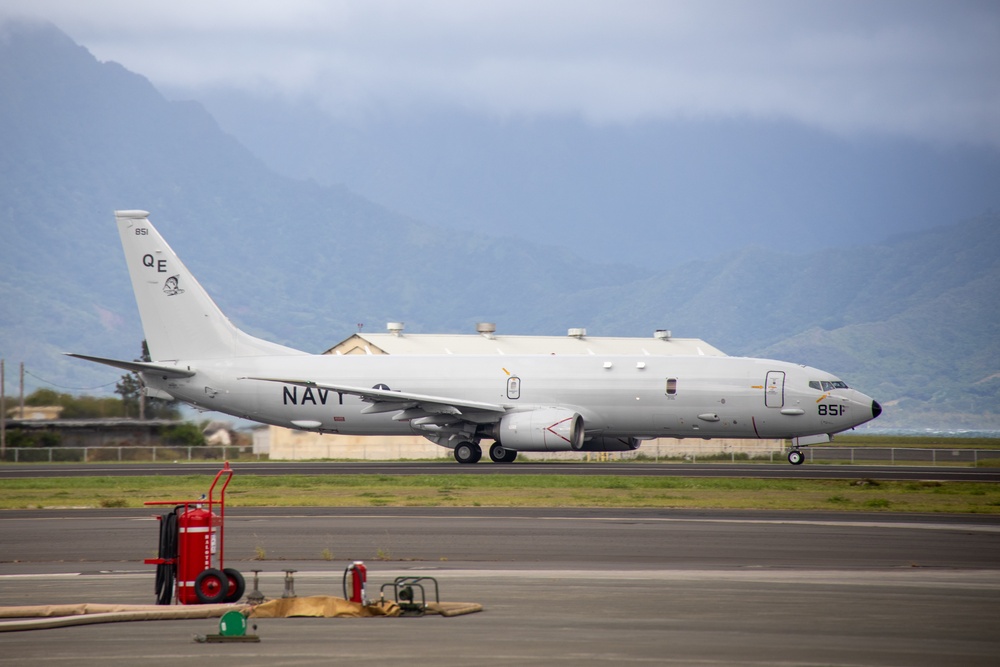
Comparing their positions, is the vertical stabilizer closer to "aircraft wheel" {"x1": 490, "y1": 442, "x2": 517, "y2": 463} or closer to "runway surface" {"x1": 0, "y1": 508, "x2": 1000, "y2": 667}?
"aircraft wheel" {"x1": 490, "y1": 442, "x2": 517, "y2": 463}

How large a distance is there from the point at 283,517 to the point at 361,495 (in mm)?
5705

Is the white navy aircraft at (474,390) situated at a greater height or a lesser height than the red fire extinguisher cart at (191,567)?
greater

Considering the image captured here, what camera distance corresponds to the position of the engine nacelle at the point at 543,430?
45.1m

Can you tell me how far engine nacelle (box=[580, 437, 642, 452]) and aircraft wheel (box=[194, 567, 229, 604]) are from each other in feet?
111

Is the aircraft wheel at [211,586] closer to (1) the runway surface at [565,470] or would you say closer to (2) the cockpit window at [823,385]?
(1) the runway surface at [565,470]

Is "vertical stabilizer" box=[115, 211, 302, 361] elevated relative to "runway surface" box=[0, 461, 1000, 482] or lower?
elevated

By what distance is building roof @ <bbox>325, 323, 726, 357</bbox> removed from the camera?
222ft

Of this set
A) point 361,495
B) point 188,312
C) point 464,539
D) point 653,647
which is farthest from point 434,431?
point 653,647

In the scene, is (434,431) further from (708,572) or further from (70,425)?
(708,572)

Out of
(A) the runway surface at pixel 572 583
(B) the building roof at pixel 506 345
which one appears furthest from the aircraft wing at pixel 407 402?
(B) the building roof at pixel 506 345

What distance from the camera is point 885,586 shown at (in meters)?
16.9

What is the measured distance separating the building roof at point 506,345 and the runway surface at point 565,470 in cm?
1780

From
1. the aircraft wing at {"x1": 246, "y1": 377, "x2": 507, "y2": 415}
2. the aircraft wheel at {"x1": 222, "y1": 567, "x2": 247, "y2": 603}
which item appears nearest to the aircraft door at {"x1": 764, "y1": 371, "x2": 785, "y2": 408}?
the aircraft wing at {"x1": 246, "y1": 377, "x2": 507, "y2": 415}

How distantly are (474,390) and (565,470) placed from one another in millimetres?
6881
